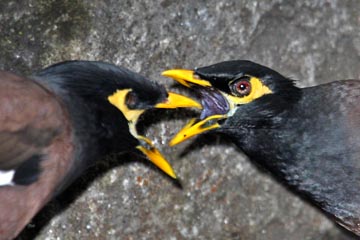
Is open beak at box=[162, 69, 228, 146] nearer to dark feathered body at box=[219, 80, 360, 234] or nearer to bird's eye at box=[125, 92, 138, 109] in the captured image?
dark feathered body at box=[219, 80, 360, 234]

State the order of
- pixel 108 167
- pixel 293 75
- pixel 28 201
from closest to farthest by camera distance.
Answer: pixel 28 201 < pixel 108 167 < pixel 293 75

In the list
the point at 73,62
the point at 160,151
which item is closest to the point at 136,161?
the point at 160,151

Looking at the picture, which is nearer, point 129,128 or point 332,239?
point 129,128

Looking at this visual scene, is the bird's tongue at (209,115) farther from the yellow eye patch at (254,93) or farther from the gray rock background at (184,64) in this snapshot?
the gray rock background at (184,64)

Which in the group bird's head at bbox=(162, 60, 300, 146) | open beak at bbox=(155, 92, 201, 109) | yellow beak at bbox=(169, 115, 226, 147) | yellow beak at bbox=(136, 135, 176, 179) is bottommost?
yellow beak at bbox=(136, 135, 176, 179)

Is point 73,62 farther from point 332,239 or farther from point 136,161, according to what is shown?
point 332,239

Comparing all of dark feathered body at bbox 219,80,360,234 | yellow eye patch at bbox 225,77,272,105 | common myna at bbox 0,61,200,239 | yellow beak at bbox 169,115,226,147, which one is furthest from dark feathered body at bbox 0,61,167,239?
dark feathered body at bbox 219,80,360,234

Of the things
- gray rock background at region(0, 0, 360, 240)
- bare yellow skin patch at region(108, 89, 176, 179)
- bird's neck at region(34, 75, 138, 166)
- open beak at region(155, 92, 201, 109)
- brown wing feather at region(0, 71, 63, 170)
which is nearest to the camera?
brown wing feather at region(0, 71, 63, 170)

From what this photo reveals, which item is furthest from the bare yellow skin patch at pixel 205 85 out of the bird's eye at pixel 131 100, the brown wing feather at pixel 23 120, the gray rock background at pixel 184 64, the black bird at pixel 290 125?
the brown wing feather at pixel 23 120
